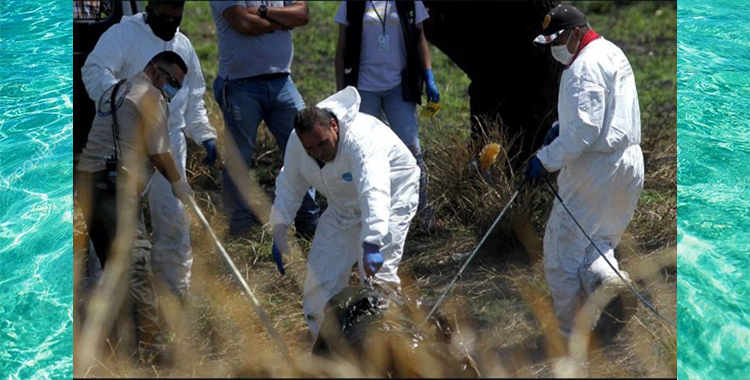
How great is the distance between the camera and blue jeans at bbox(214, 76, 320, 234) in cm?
772

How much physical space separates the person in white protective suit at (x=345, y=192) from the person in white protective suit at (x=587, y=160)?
0.69m

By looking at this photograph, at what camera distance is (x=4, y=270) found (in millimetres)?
5758

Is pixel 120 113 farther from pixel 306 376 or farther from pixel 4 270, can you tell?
pixel 306 376

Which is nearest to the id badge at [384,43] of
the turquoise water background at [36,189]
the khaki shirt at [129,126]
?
the khaki shirt at [129,126]

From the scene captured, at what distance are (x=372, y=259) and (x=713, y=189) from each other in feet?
5.37

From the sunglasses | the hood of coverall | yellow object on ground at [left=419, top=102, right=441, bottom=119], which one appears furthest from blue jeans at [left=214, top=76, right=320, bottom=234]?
the hood of coverall

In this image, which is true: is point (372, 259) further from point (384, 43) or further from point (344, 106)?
point (384, 43)

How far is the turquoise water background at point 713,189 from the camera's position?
5477 millimetres

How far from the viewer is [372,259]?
5.64 meters

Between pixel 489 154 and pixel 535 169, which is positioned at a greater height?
pixel 535 169

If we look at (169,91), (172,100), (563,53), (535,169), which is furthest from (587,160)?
(172,100)

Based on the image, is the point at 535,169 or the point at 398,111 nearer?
the point at 535,169

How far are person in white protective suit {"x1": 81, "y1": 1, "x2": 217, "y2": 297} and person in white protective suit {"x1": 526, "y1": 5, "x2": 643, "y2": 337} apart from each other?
1998mm

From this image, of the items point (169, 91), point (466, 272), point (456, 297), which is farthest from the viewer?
point (466, 272)
